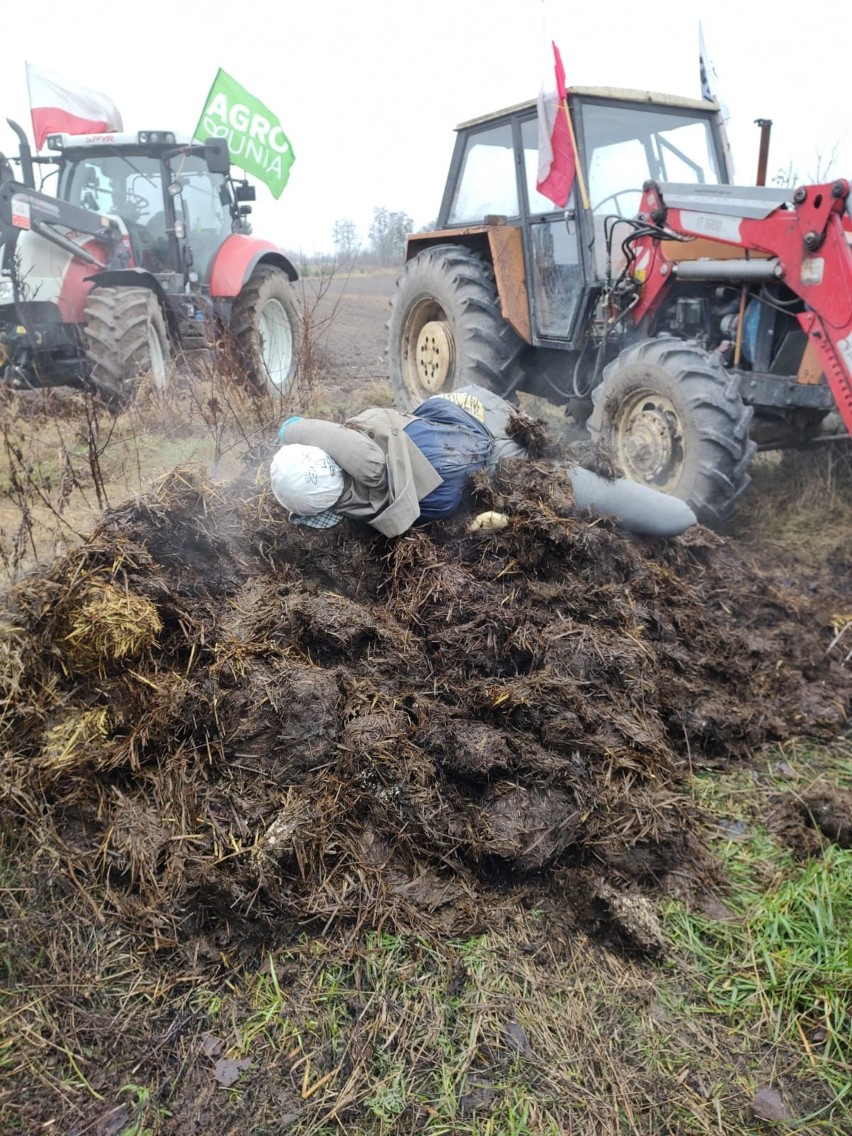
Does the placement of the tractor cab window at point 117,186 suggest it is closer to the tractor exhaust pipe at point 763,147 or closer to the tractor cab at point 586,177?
the tractor cab at point 586,177

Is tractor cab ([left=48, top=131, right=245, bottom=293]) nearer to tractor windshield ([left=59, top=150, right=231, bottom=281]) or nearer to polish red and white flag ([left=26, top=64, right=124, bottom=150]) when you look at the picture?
tractor windshield ([left=59, top=150, right=231, bottom=281])

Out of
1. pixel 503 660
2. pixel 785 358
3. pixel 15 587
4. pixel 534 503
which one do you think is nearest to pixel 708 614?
pixel 534 503

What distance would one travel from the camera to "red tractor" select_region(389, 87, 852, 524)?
4305 mm

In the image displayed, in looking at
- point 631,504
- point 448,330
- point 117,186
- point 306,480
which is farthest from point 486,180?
point 306,480

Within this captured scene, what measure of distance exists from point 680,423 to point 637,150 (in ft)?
7.62

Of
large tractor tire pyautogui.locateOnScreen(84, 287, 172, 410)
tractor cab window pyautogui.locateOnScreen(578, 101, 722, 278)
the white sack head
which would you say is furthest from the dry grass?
large tractor tire pyautogui.locateOnScreen(84, 287, 172, 410)

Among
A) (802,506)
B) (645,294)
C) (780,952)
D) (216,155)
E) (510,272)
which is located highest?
(216,155)

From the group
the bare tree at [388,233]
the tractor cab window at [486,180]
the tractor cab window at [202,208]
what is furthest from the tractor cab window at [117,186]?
the bare tree at [388,233]

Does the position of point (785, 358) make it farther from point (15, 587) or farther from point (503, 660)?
point (15, 587)

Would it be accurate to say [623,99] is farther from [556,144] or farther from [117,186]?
[117,186]

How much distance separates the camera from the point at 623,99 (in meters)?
5.36

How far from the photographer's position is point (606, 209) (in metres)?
5.38

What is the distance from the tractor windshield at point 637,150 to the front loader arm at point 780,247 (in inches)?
14.8

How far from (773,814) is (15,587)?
2.60m
